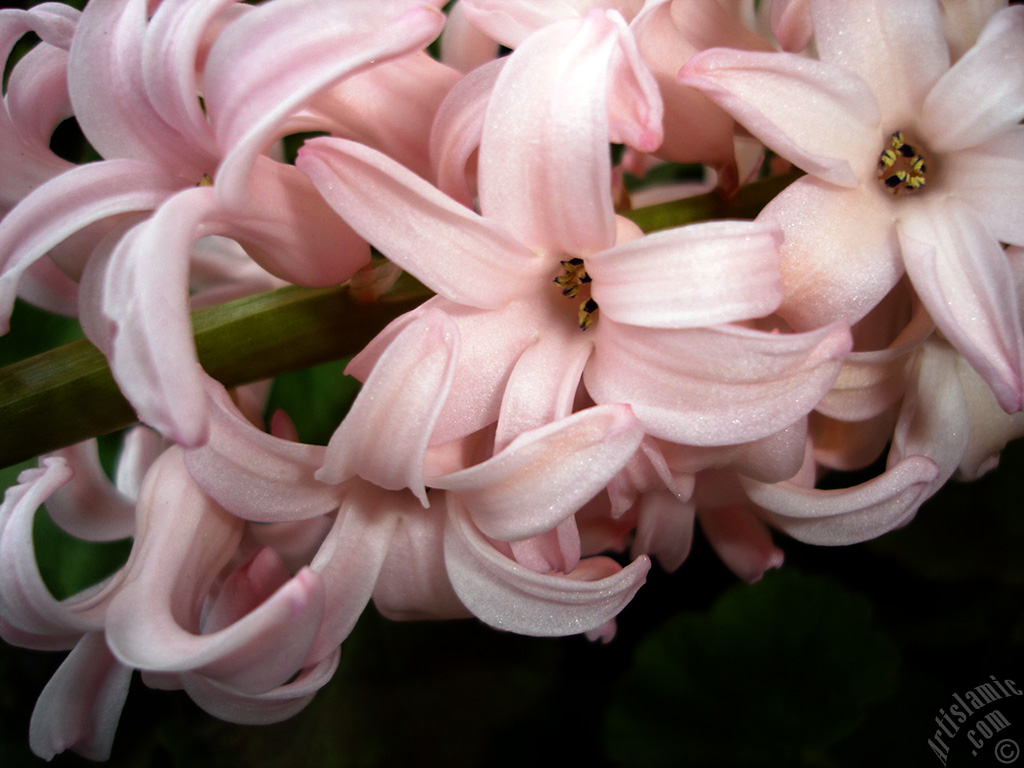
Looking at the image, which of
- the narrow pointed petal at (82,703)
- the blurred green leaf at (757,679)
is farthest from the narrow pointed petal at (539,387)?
the blurred green leaf at (757,679)

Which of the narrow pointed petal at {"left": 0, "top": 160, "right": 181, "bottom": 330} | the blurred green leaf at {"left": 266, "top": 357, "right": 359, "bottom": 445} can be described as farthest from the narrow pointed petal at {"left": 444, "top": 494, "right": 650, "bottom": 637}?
the blurred green leaf at {"left": 266, "top": 357, "right": 359, "bottom": 445}

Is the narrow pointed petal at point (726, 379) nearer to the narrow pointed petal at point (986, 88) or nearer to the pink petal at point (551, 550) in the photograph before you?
the pink petal at point (551, 550)

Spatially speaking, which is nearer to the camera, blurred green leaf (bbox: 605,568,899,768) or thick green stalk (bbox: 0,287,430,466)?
thick green stalk (bbox: 0,287,430,466)

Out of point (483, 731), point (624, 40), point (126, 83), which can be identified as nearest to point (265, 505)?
point (126, 83)

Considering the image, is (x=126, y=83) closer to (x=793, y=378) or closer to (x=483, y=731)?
(x=793, y=378)

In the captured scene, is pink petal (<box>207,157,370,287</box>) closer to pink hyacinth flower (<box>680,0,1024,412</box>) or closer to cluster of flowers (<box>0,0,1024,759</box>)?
cluster of flowers (<box>0,0,1024,759</box>)

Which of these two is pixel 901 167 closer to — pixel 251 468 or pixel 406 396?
pixel 406 396
